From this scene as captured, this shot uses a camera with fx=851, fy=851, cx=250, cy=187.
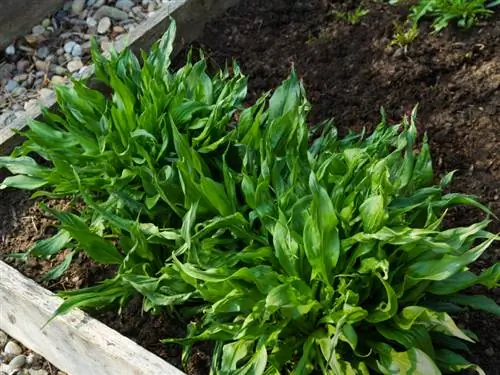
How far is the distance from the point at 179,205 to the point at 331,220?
0.65 m

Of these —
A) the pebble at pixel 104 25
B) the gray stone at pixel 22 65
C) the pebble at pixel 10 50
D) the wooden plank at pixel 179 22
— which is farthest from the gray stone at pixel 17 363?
the pebble at pixel 104 25

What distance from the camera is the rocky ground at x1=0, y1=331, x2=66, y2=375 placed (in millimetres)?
3260

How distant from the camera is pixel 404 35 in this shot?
3969mm

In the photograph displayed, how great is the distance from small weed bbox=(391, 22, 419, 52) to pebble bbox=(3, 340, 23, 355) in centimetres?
215

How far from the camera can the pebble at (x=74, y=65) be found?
4.56 meters

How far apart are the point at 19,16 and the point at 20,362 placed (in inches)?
87.8

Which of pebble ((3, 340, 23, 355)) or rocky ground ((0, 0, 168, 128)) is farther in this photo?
rocky ground ((0, 0, 168, 128))

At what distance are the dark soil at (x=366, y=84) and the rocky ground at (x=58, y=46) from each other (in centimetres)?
77

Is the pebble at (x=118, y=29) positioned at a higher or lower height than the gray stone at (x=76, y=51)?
lower

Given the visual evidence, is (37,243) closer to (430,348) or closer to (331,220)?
(331,220)

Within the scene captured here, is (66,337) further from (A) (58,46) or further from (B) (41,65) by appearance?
(A) (58,46)

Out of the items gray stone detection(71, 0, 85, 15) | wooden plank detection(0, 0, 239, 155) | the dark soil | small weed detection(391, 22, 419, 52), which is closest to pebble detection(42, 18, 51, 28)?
gray stone detection(71, 0, 85, 15)

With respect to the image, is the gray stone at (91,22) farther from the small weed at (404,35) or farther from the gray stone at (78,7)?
the small weed at (404,35)

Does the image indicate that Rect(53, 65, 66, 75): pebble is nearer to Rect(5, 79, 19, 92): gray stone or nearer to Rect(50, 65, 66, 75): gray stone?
Rect(50, 65, 66, 75): gray stone
